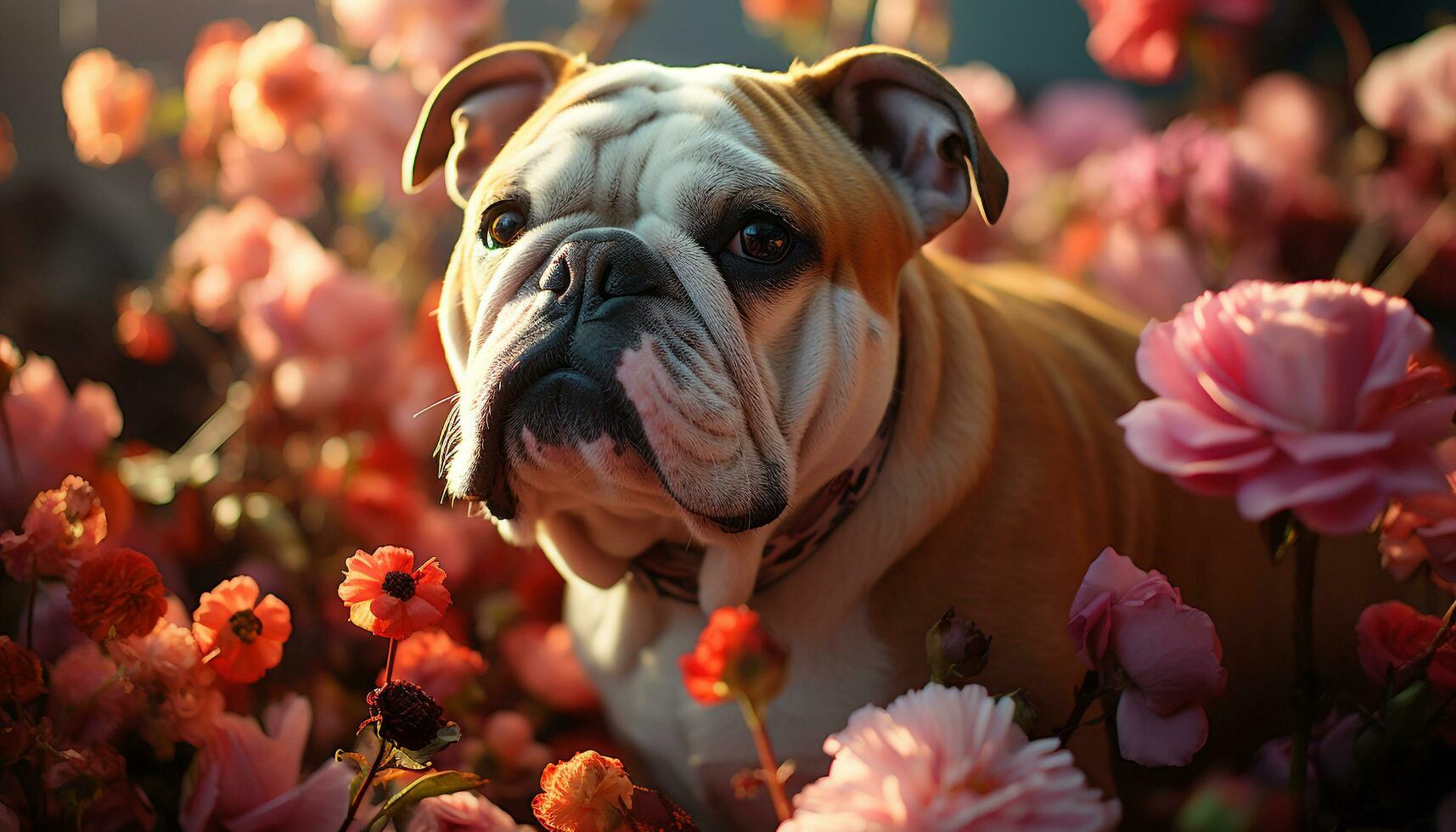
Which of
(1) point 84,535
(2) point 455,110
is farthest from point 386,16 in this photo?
(1) point 84,535

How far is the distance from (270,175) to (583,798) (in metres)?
1.43

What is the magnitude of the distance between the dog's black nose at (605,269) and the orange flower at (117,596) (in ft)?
1.37

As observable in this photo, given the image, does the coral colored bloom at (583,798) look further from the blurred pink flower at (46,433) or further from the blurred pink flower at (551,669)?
the blurred pink flower at (46,433)

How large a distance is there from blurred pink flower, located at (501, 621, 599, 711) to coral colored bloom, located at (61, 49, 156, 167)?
1031 mm

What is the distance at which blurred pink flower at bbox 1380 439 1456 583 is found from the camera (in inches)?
36.0

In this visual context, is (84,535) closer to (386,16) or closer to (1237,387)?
(1237,387)

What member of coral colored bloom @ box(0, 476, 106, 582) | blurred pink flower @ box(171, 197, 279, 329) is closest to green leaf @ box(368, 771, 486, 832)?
coral colored bloom @ box(0, 476, 106, 582)

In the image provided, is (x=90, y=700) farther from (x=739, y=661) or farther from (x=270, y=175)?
(x=270, y=175)

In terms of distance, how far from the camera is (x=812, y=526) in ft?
3.83

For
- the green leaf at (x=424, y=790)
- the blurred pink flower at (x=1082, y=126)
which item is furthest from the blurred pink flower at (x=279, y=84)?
the blurred pink flower at (x=1082, y=126)

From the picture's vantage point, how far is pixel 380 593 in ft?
2.76

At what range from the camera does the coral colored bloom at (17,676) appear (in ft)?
2.82

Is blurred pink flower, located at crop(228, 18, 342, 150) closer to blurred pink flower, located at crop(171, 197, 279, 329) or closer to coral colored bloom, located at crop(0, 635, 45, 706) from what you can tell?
blurred pink flower, located at crop(171, 197, 279, 329)

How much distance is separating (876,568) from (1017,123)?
171 centimetres
